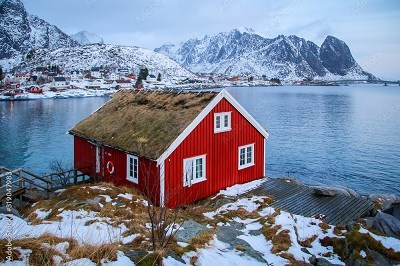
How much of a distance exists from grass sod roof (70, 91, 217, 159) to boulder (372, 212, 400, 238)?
32.5 ft

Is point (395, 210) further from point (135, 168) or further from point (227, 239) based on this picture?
point (135, 168)

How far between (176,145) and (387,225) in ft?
32.9

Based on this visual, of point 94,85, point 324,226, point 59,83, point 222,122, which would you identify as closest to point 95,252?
point 324,226

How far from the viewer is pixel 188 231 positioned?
11.3 meters

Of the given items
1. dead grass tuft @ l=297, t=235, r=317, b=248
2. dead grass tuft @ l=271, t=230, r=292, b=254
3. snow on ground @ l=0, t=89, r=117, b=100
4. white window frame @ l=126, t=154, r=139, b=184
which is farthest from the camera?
snow on ground @ l=0, t=89, r=117, b=100

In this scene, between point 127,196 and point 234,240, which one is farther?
point 127,196

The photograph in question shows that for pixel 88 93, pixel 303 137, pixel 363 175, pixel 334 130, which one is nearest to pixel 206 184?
pixel 363 175

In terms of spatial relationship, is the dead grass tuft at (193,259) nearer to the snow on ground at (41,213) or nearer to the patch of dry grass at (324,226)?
the patch of dry grass at (324,226)

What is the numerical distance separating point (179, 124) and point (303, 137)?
43229mm

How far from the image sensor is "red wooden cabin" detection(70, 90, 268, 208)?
711 inches

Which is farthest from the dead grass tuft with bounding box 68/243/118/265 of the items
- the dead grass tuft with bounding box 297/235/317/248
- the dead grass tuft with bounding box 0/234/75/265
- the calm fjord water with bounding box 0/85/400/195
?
the calm fjord water with bounding box 0/85/400/195

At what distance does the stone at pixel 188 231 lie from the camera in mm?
10404

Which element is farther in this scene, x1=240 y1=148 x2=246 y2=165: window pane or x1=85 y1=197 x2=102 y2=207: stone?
x1=240 y1=148 x2=246 y2=165: window pane

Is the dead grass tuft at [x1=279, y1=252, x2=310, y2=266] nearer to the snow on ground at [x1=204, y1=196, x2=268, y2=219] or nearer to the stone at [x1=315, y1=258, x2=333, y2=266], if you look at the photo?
the stone at [x1=315, y1=258, x2=333, y2=266]
